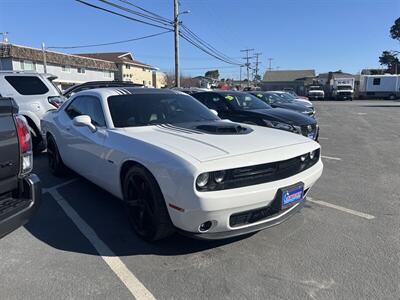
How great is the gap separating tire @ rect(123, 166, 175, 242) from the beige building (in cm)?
5485

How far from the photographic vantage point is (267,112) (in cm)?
794

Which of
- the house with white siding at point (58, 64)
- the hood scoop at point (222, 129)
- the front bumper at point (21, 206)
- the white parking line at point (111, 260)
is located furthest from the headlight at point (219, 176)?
the house with white siding at point (58, 64)

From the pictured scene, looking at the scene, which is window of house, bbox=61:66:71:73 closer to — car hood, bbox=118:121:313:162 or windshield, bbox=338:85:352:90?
windshield, bbox=338:85:352:90

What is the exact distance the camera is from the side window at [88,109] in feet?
15.0

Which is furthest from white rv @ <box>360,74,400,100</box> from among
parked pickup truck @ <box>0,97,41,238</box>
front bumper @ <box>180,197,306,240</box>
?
parked pickup truck @ <box>0,97,41,238</box>

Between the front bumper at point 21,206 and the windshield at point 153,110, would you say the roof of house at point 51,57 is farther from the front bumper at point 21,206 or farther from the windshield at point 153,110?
the front bumper at point 21,206

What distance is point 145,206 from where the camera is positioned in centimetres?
357

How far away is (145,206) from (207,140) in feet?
2.89

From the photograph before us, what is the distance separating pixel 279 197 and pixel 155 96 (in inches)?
93.5

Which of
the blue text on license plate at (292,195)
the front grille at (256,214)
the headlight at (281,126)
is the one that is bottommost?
the front grille at (256,214)

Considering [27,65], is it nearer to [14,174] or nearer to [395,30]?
[14,174]

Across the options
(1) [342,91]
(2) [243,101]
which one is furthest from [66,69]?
(2) [243,101]

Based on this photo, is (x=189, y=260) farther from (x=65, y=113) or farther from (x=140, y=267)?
(x=65, y=113)

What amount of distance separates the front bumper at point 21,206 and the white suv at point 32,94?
5.26 meters
